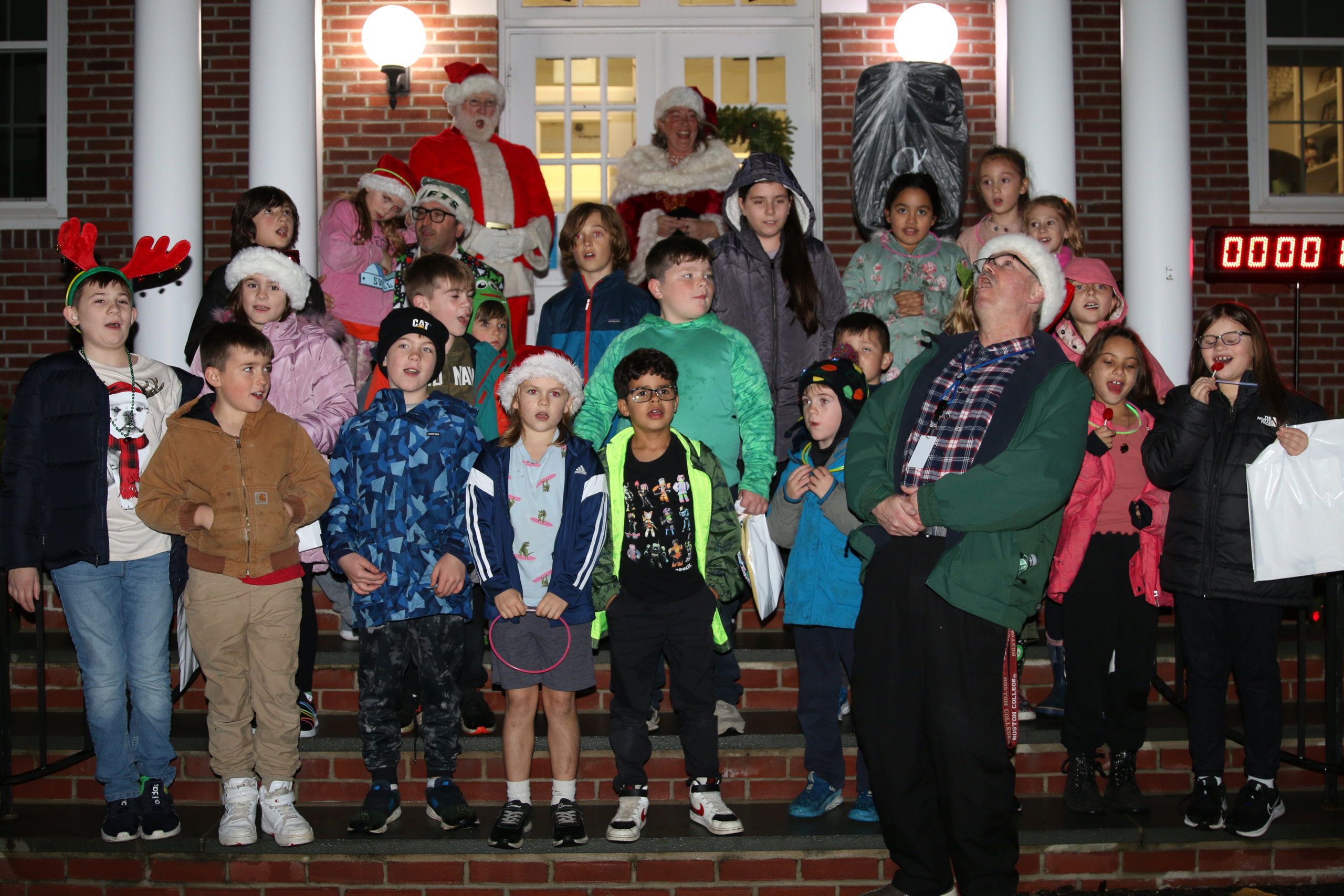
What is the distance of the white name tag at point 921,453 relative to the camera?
10.5ft

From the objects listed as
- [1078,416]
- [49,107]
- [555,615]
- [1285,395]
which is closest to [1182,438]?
[1285,395]

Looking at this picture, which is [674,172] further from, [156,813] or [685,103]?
[156,813]

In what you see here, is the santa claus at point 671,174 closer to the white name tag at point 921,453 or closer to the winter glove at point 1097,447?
the winter glove at point 1097,447

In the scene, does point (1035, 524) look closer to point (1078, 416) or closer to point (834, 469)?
point (1078, 416)

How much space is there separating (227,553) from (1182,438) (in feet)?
11.6

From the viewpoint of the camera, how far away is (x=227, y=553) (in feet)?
12.1

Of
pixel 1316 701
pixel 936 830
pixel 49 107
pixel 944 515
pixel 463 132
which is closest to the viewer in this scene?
pixel 944 515

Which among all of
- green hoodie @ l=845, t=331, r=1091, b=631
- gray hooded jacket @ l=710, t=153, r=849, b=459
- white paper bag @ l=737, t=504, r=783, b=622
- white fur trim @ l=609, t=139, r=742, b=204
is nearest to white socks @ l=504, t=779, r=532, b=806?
white paper bag @ l=737, t=504, r=783, b=622

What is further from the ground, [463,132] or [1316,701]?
[463,132]

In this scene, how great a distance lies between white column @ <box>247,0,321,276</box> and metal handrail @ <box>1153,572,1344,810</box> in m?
5.20

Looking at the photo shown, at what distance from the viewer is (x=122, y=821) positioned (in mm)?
3791

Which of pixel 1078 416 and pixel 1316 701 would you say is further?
pixel 1316 701

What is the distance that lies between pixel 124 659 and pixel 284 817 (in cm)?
84

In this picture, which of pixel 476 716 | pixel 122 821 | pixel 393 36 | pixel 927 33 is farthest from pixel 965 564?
Answer: pixel 393 36
